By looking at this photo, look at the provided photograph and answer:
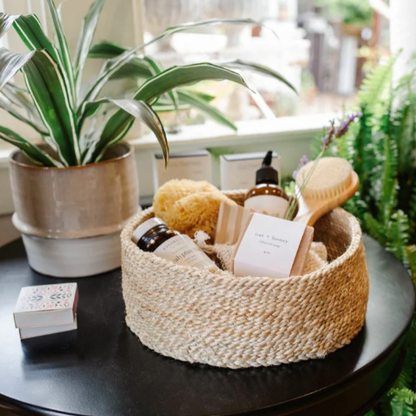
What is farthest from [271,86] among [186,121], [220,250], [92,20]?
[220,250]

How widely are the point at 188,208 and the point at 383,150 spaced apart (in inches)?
24.4

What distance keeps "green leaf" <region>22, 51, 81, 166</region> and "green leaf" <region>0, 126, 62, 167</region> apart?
0.10 feet

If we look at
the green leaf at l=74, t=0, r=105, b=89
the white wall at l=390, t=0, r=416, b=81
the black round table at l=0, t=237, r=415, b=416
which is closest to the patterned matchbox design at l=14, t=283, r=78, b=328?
the black round table at l=0, t=237, r=415, b=416

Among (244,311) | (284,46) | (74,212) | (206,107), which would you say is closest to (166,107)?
(206,107)

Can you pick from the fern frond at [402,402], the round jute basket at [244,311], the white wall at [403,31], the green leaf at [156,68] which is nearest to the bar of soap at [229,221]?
the round jute basket at [244,311]

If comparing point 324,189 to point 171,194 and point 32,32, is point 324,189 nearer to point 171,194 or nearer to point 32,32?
point 171,194

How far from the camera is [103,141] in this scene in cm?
83

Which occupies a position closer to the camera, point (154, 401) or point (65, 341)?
point (154, 401)

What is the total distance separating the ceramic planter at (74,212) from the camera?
78 centimetres

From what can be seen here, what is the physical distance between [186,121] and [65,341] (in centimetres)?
83

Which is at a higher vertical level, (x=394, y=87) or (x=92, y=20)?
(x=92, y=20)

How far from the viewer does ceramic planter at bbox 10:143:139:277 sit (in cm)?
78

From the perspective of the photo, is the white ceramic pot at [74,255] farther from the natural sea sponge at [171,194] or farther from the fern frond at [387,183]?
the fern frond at [387,183]

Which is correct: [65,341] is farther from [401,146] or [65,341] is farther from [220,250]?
[401,146]
